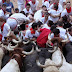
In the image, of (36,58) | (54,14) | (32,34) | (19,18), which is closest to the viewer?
(36,58)

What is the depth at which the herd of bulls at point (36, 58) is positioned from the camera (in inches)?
188

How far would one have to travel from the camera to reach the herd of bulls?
479cm

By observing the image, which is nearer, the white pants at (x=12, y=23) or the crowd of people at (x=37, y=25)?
the crowd of people at (x=37, y=25)

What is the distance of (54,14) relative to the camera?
989 cm

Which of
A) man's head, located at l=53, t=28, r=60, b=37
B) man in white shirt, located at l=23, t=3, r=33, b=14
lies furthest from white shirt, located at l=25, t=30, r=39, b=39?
man in white shirt, located at l=23, t=3, r=33, b=14

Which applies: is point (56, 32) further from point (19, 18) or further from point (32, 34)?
point (19, 18)

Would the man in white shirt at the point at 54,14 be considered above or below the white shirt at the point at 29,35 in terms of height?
above

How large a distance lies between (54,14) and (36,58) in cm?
520

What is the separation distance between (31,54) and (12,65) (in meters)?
1.27

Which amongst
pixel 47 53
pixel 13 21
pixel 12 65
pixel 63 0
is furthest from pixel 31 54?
pixel 63 0

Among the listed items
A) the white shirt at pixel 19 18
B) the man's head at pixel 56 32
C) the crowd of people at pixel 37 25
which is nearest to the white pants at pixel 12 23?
the crowd of people at pixel 37 25

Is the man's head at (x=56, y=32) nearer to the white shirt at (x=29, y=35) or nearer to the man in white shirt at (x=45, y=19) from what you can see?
the white shirt at (x=29, y=35)

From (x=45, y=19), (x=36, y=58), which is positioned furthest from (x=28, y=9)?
(x=36, y=58)

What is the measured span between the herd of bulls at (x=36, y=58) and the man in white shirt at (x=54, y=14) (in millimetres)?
3233
